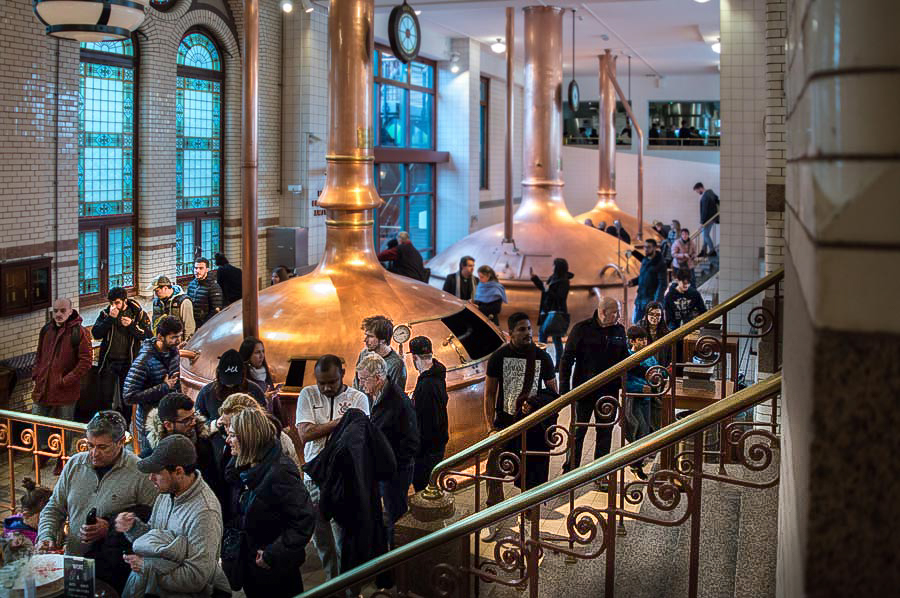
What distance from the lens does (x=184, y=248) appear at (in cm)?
1339

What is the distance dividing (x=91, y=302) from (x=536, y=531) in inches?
362

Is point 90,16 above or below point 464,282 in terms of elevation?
above

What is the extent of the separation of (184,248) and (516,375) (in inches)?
323

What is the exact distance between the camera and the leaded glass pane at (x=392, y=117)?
18.9 m

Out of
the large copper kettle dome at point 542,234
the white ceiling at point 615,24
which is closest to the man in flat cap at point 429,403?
the large copper kettle dome at point 542,234

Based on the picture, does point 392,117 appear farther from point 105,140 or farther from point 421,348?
point 421,348

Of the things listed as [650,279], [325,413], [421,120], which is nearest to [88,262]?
[650,279]

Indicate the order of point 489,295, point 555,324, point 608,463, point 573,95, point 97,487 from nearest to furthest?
point 608,463 → point 97,487 → point 555,324 → point 489,295 → point 573,95

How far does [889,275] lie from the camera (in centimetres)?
166

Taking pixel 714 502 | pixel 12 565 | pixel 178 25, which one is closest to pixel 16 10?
pixel 178 25

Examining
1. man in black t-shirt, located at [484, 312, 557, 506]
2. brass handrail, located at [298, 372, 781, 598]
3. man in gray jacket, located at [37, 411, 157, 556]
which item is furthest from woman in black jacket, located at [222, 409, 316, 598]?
man in black t-shirt, located at [484, 312, 557, 506]

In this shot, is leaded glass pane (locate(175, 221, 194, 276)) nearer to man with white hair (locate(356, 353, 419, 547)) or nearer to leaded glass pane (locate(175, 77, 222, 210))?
leaded glass pane (locate(175, 77, 222, 210))

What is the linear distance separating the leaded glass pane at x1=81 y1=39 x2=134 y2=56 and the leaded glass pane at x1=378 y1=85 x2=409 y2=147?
7.44 metres

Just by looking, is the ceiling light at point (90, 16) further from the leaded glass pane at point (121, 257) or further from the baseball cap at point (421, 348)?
the leaded glass pane at point (121, 257)
